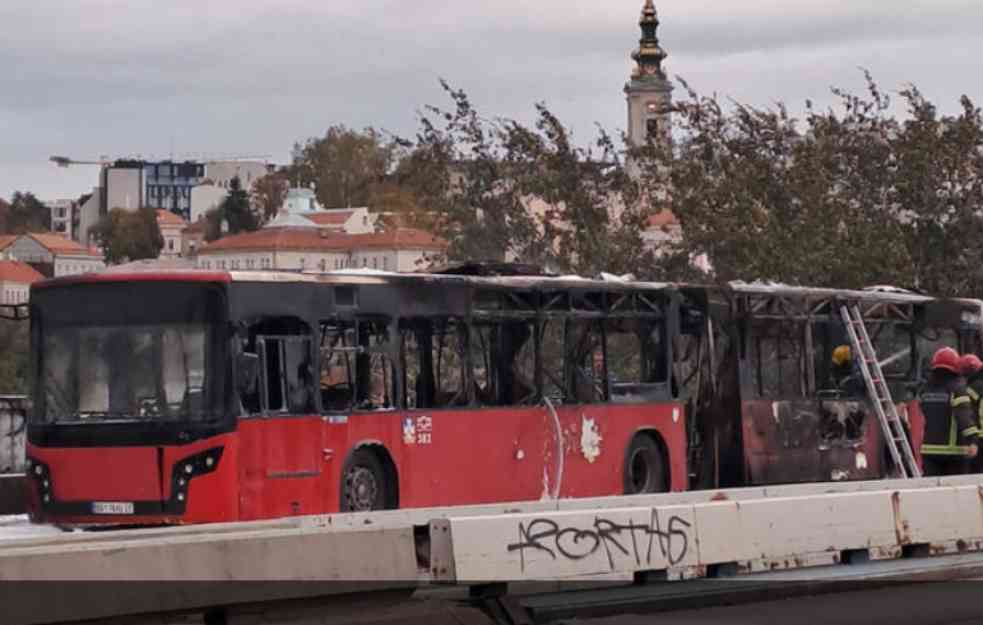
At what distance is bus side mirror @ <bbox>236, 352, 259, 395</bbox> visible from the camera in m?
23.5

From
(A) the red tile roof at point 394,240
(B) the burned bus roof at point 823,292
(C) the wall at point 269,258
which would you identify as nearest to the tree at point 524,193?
(B) the burned bus roof at point 823,292

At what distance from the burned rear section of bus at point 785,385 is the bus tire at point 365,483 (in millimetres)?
5766

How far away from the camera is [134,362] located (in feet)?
77.5

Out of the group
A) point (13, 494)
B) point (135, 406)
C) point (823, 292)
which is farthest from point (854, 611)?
point (823, 292)

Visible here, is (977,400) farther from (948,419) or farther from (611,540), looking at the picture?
(611,540)

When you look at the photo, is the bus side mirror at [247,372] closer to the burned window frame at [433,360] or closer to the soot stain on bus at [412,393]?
the soot stain on bus at [412,393]

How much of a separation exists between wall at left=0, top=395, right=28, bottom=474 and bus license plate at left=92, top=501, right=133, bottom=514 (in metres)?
5.97

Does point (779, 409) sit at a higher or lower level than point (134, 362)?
lower

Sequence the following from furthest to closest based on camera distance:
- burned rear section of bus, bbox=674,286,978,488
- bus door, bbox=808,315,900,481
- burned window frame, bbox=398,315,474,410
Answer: bus door, bbox=808,315,900,481 < burned rear section of bus, bbox=674,286,978,488 < burned window frame, bbox=398,315,474,410

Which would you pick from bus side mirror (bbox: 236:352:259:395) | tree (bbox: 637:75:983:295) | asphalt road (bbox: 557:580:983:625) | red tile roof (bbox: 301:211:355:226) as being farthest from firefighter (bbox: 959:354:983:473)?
red tile roof (bbox: 301:211:355:226)

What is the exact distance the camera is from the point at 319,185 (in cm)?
19750

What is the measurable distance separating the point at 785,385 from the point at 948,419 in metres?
9.61

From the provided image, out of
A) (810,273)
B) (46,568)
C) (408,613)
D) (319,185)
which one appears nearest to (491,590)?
(408,613)

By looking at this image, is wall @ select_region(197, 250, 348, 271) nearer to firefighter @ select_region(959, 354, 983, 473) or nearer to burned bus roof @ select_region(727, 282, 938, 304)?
burned bus roof @ select_region(727, 282, 938, 304)
